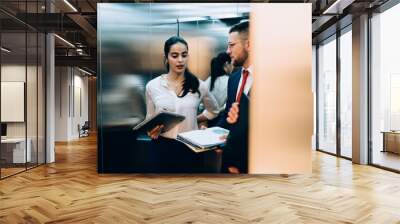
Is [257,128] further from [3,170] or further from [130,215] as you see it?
[3,170]

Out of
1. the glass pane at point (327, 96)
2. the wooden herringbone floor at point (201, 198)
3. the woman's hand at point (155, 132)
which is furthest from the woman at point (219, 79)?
the glass pane at point (327, 96)

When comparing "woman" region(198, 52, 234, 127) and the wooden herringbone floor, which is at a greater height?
"woman" region(198, 52, 234, 127)

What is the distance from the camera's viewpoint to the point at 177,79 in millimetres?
6605

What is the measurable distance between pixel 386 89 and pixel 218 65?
12.5 ft

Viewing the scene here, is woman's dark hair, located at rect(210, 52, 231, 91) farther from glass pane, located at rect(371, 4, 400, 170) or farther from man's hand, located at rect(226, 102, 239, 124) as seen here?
glass pane, located at rect(371, 4, 400, 170)

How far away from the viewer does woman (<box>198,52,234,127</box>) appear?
259 inches

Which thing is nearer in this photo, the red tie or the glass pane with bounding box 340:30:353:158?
the red tie

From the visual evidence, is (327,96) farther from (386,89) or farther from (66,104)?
(66,104)

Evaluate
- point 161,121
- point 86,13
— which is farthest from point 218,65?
point 86,13

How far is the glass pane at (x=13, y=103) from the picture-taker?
667 cm

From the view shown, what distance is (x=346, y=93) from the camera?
30.9 ft

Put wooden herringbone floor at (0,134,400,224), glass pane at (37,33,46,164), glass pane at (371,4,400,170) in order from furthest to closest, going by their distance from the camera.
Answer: glass pane at (37,33,46,164), glass pane at (371,4,400,170), wooden herringbone floor at (0,134,400,224)

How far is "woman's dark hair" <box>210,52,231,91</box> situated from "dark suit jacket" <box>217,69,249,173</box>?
→ 0.71 ft

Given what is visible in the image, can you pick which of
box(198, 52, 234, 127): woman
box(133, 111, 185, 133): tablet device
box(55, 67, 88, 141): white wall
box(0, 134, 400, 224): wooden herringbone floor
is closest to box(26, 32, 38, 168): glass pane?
box(0, 134, 400, 224): wooden herringbone floor
